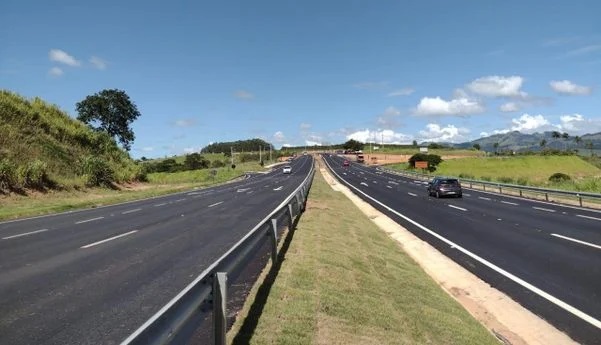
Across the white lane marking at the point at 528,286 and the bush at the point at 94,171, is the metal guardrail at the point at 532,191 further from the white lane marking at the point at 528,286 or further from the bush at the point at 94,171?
the bush at the point at 94,171

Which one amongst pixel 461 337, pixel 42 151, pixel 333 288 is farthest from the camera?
pixel 42 151

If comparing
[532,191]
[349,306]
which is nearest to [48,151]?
[532,191]

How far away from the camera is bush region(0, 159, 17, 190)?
29.3 m

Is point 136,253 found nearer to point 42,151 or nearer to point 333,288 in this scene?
point 333,288

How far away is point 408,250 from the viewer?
16297 millimetres

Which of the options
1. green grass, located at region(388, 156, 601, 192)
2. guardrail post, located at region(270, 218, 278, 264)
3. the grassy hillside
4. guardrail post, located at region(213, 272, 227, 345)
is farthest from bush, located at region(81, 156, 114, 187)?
green grass, located at region(388, 156, 601, 192)

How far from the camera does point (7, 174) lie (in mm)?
29891

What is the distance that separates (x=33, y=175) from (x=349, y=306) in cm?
3004

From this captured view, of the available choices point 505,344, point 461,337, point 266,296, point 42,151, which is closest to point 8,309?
point 266,296

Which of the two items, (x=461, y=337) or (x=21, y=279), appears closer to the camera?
(x=461, y=337)

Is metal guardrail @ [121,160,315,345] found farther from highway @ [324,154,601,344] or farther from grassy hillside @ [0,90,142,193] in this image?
grassy hillside @ [0,90,142,193]

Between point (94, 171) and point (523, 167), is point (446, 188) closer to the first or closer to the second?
point (94, 171)

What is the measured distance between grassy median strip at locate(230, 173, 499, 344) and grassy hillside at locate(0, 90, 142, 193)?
25.2m

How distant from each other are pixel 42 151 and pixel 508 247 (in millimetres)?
34531
